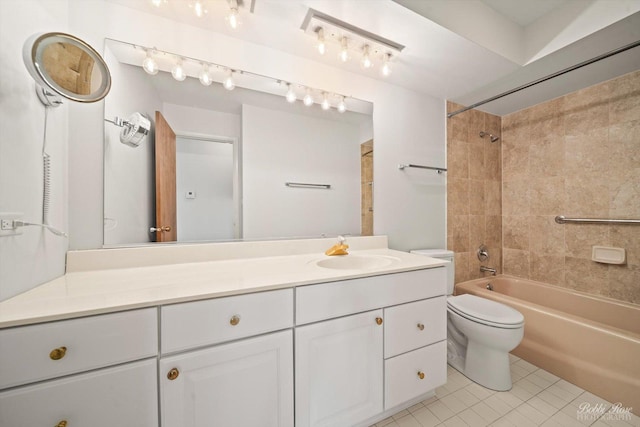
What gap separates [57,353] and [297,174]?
122 centimetres

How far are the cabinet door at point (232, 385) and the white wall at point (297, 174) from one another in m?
0.69

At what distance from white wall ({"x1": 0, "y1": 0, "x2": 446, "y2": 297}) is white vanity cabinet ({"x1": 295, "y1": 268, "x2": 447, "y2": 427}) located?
670 mm

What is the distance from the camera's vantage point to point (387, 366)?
1.04 meters

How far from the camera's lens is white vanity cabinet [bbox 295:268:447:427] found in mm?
873

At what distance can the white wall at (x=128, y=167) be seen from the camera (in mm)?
1060

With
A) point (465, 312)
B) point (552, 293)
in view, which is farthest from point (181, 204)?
point (552, 293)

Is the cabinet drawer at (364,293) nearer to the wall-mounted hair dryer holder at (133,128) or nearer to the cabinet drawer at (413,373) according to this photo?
the cabinet drawer at (413,373)

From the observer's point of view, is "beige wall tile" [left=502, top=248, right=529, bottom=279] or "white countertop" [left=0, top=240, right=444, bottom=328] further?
"beige wall tile" [left=502, top=248, right=529, bottom=279]

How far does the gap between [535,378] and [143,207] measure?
2.61m

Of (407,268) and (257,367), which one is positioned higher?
(407,268)

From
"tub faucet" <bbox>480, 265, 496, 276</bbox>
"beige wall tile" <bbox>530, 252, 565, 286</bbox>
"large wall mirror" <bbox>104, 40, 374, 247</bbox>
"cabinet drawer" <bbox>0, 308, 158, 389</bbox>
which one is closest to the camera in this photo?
"cabinet drawer" <bbox>0, 308, 158, 389</bbox>

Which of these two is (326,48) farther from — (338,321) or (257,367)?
(257,367)

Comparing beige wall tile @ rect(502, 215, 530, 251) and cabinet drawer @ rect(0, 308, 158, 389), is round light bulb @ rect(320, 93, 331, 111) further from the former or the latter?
beige wall tile @ rect(502, 215, 530, 251)

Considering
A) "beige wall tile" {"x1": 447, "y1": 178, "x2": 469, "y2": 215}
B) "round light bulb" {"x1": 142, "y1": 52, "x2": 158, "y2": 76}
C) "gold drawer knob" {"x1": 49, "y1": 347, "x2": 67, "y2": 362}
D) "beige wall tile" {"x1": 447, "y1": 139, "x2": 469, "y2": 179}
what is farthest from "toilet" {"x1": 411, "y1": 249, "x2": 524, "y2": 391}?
"round light bulb" {"x1": 142, "y1": 52, "x2": 158, "y2": 76}
